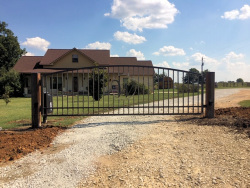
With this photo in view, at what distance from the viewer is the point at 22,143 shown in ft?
15.7

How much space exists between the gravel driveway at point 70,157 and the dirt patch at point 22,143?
0.23m

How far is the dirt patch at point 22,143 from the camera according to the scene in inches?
166

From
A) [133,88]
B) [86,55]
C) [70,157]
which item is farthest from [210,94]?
[86,55]

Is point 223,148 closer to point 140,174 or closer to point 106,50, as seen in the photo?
point 140,174

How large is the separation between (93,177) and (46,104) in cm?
434

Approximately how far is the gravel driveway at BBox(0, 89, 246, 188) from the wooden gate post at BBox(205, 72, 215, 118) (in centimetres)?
235

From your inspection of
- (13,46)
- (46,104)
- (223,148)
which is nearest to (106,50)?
(13,46)

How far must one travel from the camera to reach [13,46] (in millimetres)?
38000

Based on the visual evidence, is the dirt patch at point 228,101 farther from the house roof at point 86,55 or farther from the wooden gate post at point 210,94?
the house roof at point 86,55

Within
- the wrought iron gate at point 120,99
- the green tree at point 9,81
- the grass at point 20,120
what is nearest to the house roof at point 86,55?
the green tree at point 9,81

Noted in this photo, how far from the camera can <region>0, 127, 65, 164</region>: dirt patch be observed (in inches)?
166

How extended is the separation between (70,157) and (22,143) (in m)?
1.46

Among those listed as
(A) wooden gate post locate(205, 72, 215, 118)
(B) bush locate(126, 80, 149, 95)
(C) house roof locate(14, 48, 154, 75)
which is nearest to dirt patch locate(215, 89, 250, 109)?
(A) wooden gate post locate(205, 72, 215, 118)

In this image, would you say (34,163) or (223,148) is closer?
(34,163)
